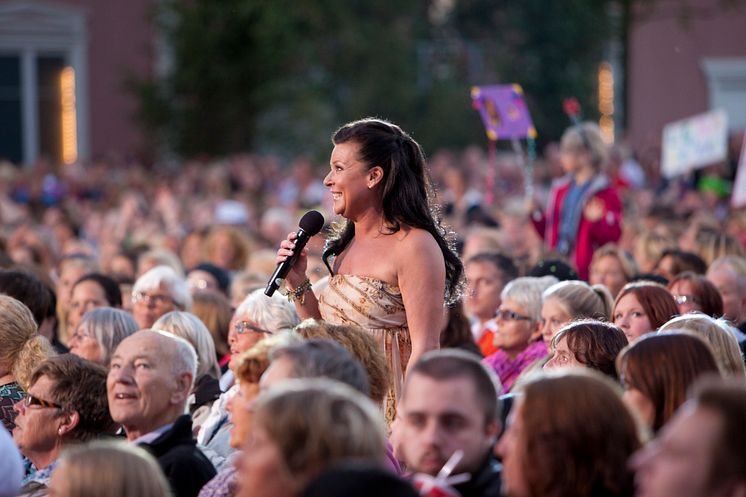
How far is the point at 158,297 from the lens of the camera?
823 centimetres

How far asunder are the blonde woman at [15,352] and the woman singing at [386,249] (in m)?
1.37

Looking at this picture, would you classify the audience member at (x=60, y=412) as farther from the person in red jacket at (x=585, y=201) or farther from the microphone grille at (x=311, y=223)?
the person in red jacket at (x=585, y=201)

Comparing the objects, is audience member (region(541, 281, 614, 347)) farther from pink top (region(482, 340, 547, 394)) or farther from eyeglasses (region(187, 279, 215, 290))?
eyeglasses (region(187, 279, 215, 290))

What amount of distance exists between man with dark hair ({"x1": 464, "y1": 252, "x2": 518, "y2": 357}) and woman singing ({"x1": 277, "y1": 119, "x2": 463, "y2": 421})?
9.74ft

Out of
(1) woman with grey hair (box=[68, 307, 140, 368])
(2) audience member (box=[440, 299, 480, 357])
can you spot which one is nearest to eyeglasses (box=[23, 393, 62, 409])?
(1) woman with grey hair (box=[68, 307, 140, 368])

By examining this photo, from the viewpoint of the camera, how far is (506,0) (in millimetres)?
33594

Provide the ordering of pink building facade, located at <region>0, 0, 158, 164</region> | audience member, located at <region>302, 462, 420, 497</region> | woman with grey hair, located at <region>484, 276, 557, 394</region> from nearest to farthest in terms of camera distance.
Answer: audience member, located at <region>302, 462, 420, 497</region>
woman with grey hair, located at <region>484, 276, 557, 394</region>
pink building facade, located at <region>0, 0, 158, 164</region>

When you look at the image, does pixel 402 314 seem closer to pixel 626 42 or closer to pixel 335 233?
pixel 335 233

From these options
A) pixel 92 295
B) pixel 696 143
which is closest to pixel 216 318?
pixel 92 295

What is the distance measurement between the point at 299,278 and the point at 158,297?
289 cm

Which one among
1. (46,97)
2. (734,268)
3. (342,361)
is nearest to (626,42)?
(46,97)

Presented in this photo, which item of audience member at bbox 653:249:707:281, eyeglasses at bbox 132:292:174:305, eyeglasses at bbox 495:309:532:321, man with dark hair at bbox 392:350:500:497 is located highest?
man with dark hair at bbox 392:350:500:497

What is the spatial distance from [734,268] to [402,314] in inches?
136

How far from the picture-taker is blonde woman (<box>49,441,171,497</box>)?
11.5 feet
